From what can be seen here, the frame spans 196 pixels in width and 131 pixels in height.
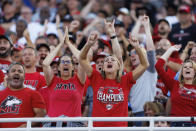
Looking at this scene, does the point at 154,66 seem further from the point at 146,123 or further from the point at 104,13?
the point at 104,13

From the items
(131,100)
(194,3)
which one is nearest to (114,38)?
(131,100)

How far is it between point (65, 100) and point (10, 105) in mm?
860

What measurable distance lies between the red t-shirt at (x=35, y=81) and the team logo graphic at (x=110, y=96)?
1551 millimetres

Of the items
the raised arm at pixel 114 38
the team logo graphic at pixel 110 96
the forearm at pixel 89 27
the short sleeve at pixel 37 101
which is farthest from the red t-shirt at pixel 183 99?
the forearm at pixel 89 27

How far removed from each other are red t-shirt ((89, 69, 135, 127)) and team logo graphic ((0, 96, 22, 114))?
1.12m

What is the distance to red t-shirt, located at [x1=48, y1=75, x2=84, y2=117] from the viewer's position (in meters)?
8.27

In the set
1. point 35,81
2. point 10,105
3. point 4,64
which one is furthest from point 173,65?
point 10,105

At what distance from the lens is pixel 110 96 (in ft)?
26.0

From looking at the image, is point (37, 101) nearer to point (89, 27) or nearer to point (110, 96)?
point (110, 96)

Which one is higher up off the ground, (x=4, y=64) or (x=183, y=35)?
(x=183, y=35)

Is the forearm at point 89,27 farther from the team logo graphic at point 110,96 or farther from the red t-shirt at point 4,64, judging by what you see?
the team logo graphic at point 110,96

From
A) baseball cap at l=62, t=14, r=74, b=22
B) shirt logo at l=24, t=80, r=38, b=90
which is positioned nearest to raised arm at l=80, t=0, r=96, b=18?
baseball cap at l=62, t=14, r=74, b=22

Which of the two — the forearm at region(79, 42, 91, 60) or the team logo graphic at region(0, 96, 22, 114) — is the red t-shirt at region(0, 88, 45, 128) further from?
the forearm at region(79, 42, 91, 60)

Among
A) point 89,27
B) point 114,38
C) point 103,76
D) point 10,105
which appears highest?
point 89,27
